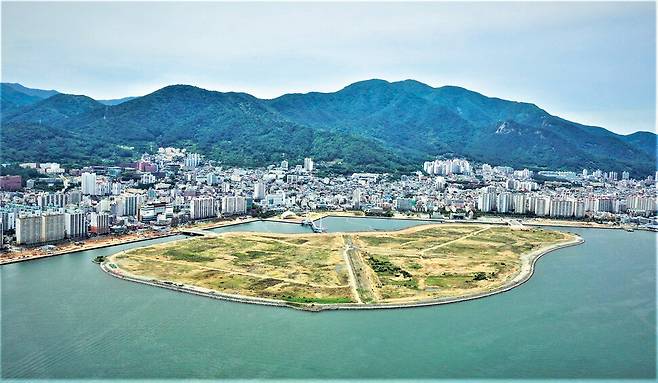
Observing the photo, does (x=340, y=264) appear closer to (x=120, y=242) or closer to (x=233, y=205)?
(x=120, y=242)

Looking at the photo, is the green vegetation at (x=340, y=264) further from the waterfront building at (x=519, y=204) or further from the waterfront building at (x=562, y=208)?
the waterfront building at (x=519, y=204)

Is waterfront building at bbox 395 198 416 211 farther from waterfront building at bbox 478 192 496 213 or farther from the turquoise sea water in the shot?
the turquoise sea water

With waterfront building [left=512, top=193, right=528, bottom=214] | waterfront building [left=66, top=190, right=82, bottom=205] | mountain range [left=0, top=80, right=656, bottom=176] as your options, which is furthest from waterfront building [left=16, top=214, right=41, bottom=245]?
mountain range [left=0, top=80, right=656, bottom=176]

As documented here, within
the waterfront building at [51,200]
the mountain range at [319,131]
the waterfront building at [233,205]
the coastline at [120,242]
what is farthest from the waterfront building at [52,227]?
the mountain range at [319,131]

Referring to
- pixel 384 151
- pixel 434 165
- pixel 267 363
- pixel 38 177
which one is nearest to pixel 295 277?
pixel 267 363

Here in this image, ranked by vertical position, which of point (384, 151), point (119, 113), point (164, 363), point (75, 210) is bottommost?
point (164, 363)

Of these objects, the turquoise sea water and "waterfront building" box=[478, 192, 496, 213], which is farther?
"waterfront building" box=[478, 192, 496, 213]

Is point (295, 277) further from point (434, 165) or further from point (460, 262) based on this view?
point (434, 165)
